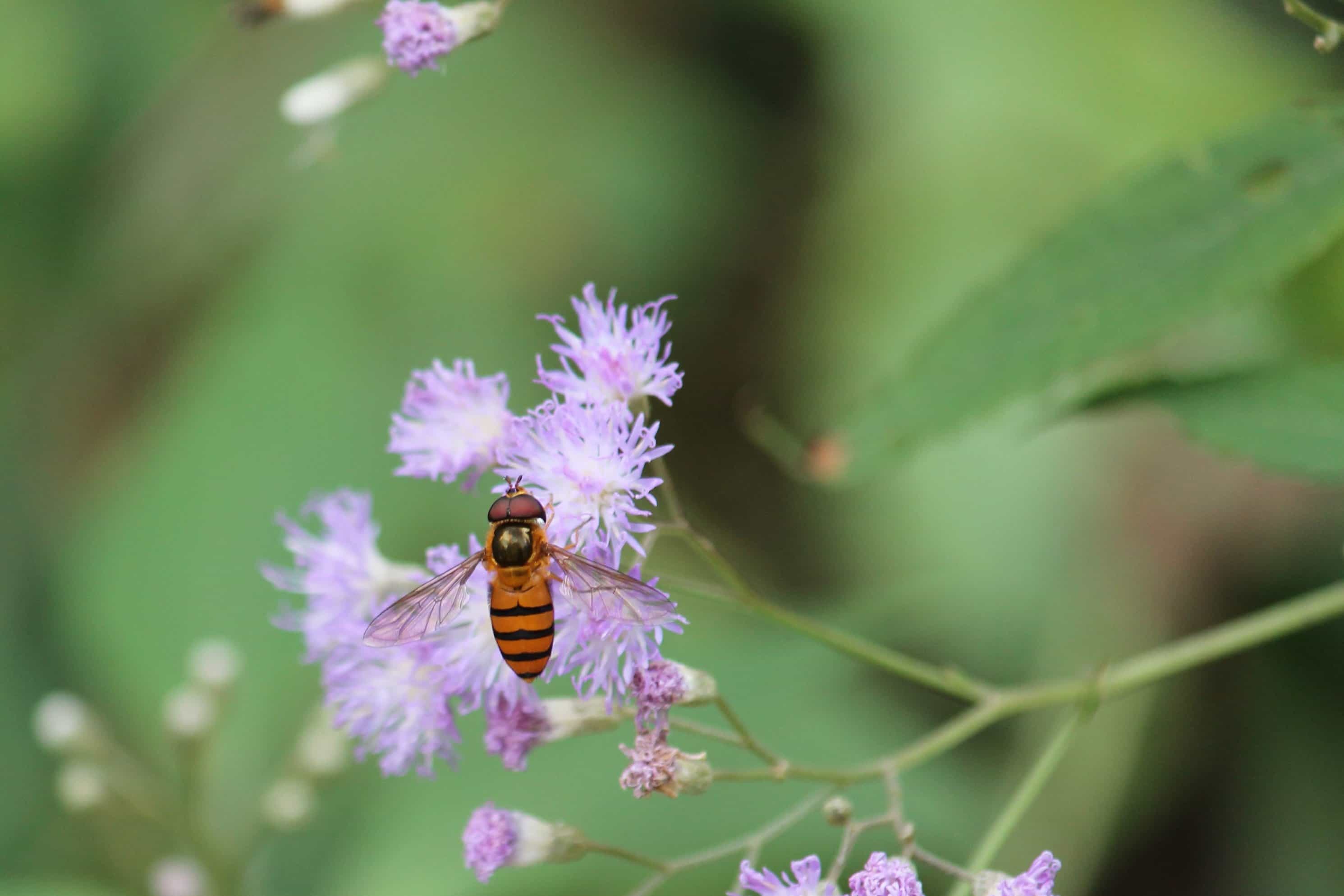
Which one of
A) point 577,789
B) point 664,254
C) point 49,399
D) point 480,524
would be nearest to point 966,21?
point 664,254

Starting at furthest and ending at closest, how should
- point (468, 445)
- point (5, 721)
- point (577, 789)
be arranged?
point (5, 721) < point (577, 789) < point (468, 445)

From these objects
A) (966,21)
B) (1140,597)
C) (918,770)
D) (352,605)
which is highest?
(966,21)

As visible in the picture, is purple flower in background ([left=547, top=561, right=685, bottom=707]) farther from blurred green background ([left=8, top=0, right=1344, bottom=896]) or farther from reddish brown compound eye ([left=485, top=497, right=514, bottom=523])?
blurred green background ([left=8, top=0, right=1344, bottom=896])

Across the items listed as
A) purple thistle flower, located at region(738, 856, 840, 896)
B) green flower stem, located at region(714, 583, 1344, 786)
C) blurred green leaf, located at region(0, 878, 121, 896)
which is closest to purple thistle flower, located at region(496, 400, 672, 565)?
purple thistle flower, located at region(738, 856, 840, 896)

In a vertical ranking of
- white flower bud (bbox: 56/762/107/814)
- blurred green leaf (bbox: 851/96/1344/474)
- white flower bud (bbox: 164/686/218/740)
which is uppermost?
blurred green leaf (bbox: 851/96/1344/474)

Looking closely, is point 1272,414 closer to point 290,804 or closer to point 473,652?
point 473,652

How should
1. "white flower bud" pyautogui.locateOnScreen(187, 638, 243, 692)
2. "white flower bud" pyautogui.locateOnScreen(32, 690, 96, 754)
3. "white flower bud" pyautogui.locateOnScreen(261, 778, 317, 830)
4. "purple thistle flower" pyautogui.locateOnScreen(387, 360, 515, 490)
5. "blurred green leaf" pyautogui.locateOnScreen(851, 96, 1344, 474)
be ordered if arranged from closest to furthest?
"purple thistle flower" pyautogui.locateOnScreen(387, 360, 515, 490)
"blurred green leaf" pyautogui.locateOnScreen(851, 96, 1344, 474)
"white flower bud" pyautogui.locateOnScreen(261, 778, 317, 830)
"white flower bud" pyautogui.locateOnScreen(187, 638, 243, 692)
"white flower bud" pyautogui.locateOnScreen(32, 690, 96, 754)

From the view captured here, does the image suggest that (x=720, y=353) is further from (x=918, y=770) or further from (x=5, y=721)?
(x=5, y=721)
